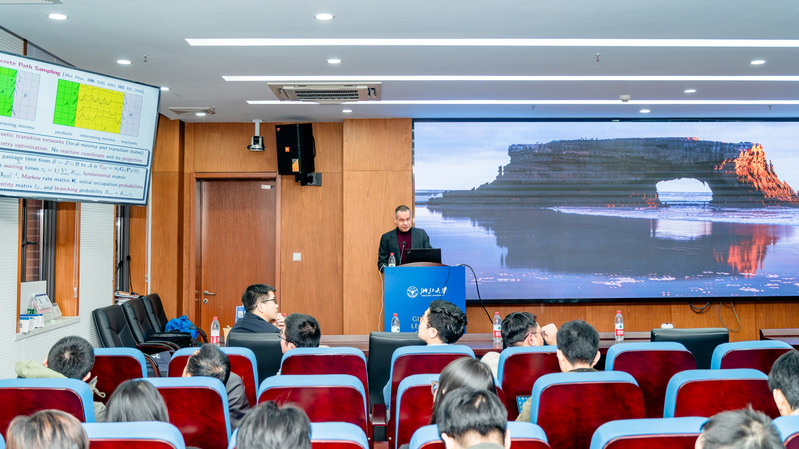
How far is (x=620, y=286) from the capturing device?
7879mm

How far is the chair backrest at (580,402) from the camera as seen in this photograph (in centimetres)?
237

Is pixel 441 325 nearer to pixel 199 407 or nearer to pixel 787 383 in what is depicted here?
pixel 199 407

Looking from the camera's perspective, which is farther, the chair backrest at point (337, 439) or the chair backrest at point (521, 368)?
the chair backrest at point (521, 368)

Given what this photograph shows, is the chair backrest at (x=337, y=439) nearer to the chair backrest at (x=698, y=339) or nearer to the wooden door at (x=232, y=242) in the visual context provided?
the chair backrest at (x=698, y=339)

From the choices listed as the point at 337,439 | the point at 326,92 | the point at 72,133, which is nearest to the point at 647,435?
the point at 337,439

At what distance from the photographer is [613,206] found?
7.94 meters

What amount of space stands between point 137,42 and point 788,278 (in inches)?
307

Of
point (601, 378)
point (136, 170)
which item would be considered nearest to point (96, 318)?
point (136, 170)

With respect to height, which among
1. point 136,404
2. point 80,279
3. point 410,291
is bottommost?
point 136,404

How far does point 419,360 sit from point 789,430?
160 centimetres

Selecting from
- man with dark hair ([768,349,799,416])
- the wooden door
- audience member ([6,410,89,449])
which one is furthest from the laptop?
audience member ([6,410,89,449])

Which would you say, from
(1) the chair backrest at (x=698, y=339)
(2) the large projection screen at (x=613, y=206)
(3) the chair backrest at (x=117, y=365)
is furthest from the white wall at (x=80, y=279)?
(1) the chair backrest at (x=698, y=339)

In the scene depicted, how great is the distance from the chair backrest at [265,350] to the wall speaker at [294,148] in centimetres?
402

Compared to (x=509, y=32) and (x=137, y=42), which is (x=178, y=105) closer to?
(x=137, y=42)
